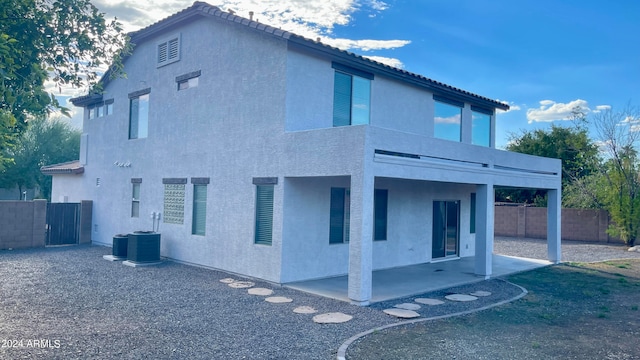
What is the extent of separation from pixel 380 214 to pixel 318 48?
16.8 ft

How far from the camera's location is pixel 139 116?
53.2 ft

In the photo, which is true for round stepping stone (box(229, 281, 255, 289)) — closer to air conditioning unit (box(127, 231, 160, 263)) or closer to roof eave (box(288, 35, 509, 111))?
air conditioning unit (box(127, 231, 160, 263))

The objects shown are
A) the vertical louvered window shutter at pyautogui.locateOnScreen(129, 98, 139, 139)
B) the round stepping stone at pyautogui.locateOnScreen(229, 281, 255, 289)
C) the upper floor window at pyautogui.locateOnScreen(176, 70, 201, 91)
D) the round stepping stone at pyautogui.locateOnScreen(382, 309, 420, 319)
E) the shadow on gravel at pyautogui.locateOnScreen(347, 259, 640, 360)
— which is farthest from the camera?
the vertical louvered window shutter at pyautogui.locateOnScreen(129, 98, 139, 139)

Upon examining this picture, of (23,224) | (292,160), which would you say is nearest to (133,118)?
(23,224)

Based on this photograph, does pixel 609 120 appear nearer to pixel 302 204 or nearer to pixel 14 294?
pixel 302 204

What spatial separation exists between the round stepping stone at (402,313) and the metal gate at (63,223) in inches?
564

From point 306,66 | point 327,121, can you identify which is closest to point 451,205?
point 327,121

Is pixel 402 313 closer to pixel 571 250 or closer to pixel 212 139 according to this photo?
pixel 212 139

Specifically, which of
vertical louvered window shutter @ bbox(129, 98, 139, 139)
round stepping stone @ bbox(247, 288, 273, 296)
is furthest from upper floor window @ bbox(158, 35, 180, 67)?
round stepping stone @ bbox(247, 288, 273, 296)

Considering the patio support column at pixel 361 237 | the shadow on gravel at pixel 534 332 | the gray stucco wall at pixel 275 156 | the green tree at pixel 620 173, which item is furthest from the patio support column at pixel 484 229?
the green tree at pixel 620 173

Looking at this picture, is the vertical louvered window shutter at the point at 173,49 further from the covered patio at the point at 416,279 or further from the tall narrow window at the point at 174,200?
the covered patio at the point at 416,279

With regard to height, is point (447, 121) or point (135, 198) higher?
point (447, 121)


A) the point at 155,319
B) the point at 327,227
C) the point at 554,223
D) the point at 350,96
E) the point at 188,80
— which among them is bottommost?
the point at 155,319

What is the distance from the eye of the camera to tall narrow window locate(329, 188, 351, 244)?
1185 cm
